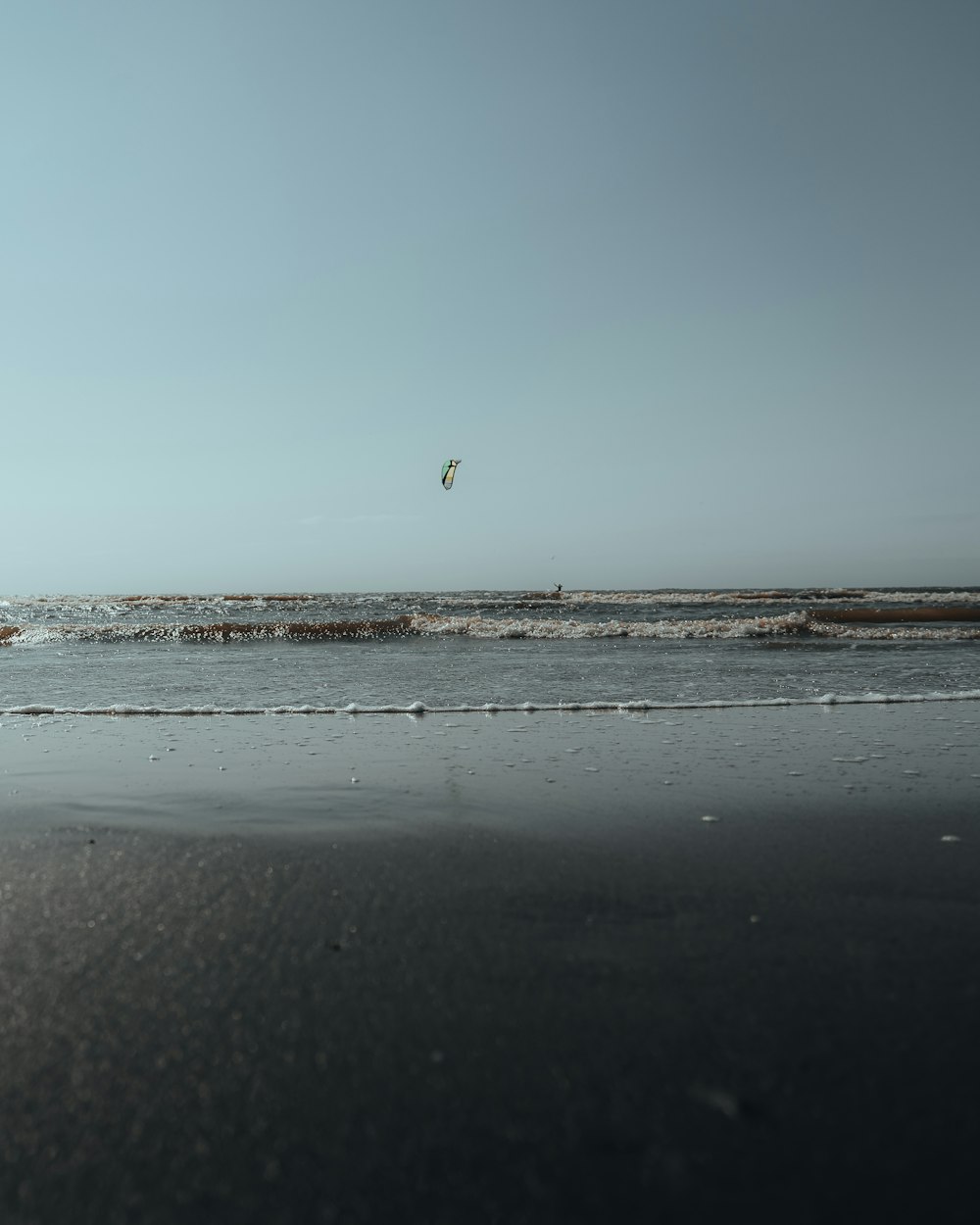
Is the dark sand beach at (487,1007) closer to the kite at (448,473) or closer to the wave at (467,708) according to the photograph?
the wave at (467,708)

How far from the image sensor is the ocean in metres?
8.68

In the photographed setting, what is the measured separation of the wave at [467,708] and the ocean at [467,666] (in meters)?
0.03

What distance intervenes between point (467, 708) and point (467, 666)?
4698 millimetres

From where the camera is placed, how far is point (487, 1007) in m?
2.02

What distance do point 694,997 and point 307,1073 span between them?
100cm

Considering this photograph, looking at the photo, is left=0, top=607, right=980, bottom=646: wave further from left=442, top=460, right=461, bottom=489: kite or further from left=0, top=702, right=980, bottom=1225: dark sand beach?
left=0, top=702, right=980, bottom=1225: dark sand beach

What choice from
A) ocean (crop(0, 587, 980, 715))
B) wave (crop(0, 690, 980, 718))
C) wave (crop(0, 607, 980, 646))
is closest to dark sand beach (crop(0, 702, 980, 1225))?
wave (crop(0, 690, 980, 718))

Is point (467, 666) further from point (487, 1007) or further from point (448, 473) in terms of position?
point (487, 1007)

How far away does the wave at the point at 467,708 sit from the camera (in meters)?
7.89

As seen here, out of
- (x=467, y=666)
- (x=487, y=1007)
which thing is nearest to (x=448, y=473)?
(x=467, y=666)

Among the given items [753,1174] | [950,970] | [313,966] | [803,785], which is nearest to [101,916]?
[313,966]

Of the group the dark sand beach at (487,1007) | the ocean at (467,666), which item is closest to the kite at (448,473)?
the ocean at (467,666)

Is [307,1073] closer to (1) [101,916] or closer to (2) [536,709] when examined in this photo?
(1) [101,916]

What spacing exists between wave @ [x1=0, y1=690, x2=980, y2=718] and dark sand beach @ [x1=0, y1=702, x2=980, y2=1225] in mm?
3540
